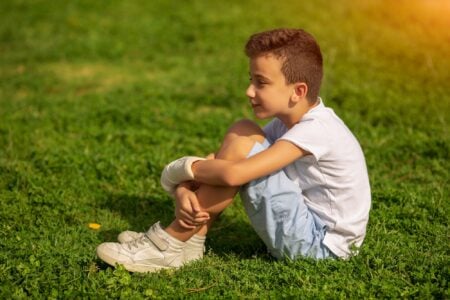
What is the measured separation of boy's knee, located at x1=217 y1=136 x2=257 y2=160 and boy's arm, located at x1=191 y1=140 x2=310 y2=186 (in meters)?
0.07

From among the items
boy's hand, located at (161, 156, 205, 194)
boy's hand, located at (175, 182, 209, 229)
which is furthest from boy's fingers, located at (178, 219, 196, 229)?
boy's hand, located at (161, 156, 205, 194)

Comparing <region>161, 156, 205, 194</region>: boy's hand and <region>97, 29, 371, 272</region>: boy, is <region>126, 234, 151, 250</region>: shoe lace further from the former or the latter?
<region>161, 156, 205, 194</region>: boy's hand

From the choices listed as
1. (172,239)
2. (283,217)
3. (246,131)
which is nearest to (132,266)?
(172,239)

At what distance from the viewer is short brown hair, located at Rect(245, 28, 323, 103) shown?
382 cm

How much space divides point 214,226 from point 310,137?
58.3 inches

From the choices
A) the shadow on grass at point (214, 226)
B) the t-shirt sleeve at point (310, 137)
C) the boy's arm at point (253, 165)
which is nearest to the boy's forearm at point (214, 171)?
the boy's arm at point (253, 165)

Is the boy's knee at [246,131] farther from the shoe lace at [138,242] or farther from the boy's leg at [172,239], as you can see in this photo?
the shoe lace at [138,242]

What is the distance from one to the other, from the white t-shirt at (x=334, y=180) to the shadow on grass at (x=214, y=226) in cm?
57

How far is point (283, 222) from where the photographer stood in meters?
3.81

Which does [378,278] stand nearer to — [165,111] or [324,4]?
[165,111]

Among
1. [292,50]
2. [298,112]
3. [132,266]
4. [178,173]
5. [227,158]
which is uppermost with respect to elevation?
[292,50]

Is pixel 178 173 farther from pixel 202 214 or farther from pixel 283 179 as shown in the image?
pixel 283 179

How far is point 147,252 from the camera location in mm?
3992

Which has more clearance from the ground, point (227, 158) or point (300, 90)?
point (300, 90)
